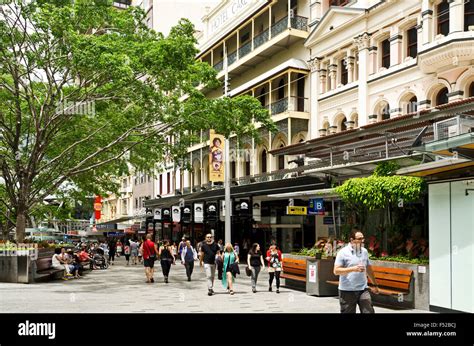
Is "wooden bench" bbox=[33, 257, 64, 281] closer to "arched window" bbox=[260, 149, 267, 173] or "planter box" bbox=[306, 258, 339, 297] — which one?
"planter box" bbox=[306, 258, 339, 297]

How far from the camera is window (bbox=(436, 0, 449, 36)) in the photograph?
2123 centimetres

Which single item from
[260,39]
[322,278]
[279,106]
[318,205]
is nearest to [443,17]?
[318,205]

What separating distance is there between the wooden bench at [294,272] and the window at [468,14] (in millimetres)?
10643

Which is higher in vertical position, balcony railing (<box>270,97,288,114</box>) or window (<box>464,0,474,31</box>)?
window (<box>464,0,474,31</box>)

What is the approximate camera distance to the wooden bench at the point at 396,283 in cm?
Answer: 1288

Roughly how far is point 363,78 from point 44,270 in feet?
51.9

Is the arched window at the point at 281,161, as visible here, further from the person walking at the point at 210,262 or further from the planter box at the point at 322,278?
the planter box at the point at 322,278

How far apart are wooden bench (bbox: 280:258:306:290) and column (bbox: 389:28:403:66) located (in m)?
10.9

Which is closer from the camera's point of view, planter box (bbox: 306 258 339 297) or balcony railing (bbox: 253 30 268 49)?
planter box (bbox: 306 258 339 297)

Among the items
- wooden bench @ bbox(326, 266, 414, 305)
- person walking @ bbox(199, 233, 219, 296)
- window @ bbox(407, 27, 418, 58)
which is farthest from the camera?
window @ bbox(407, 27, 418, 58)

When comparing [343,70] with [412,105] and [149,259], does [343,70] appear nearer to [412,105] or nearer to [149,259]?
[412,105]

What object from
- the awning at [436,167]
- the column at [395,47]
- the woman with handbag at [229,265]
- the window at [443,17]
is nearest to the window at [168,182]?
the column at [395,47]
